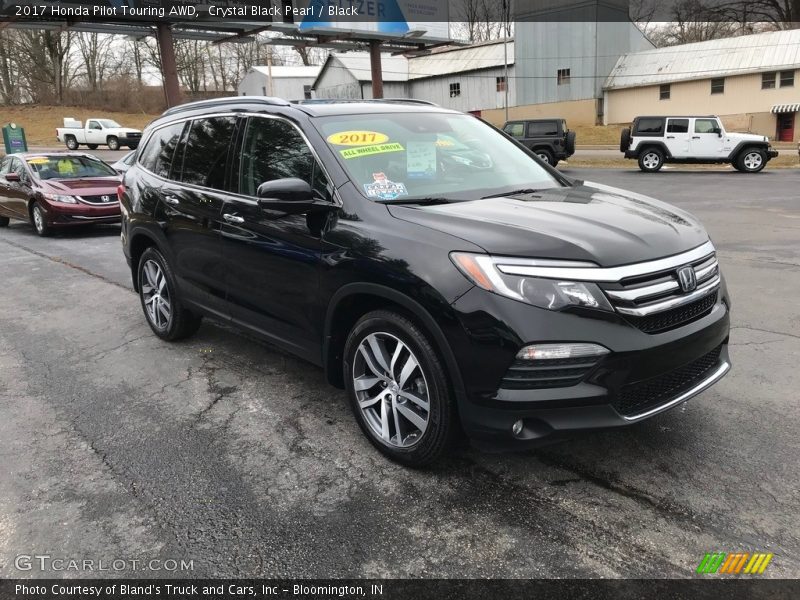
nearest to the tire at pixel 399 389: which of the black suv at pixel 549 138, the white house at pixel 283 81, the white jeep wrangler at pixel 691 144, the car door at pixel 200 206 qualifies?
the car door at pixel 200 206

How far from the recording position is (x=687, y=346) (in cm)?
288

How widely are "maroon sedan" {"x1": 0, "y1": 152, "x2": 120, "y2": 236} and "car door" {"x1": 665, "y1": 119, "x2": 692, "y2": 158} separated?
64.3ft

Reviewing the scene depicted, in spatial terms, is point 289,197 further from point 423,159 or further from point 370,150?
point 423,159

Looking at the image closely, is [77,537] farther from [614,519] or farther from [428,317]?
[614,519]


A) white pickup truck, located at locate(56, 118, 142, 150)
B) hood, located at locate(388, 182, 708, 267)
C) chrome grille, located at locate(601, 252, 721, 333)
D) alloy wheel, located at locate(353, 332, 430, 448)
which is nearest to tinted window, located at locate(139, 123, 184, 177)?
hood, located at locate(388, 182, 708, 267)

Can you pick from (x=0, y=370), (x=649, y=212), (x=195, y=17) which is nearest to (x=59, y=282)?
(x=0, y=370)

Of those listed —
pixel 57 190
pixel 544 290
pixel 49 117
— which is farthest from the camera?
pixel 49 117

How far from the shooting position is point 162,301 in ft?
17.5

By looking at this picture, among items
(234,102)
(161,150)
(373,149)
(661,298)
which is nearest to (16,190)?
(161,150)

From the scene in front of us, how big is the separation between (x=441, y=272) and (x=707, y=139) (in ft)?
77.5

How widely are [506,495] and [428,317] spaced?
0.94 meters

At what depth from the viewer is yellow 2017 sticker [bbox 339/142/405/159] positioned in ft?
11.7

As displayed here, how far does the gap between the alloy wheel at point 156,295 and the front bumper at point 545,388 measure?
3381 mm

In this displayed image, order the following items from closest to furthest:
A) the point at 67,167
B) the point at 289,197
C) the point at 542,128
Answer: the point at 289,197 → the point at 67,167 → the point at 542,128
